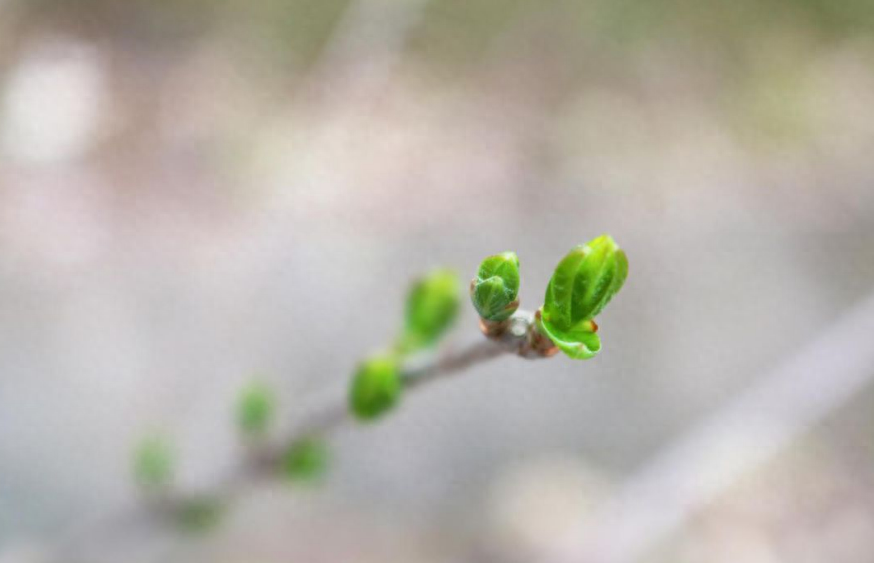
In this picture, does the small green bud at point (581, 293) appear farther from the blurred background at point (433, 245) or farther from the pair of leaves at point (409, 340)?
→ the blurred background at point (433, 245)

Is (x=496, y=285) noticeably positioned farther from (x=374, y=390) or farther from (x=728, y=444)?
(x=728, y=444)

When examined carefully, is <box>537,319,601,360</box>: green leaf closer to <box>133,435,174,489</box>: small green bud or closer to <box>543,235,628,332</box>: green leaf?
<box>543,235,628,332</box>: green leaf

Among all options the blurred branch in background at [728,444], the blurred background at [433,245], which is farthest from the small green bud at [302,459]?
the blurred branch in background at [728,444]

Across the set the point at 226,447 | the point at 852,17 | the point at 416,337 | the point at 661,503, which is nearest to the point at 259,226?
the point at 226,447

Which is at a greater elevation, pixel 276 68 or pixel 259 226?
pixel 276 68

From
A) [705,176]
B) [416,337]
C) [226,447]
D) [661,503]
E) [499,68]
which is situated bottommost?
[416,337]

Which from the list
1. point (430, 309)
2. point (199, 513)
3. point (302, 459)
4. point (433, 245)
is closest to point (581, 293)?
point (430, 309)

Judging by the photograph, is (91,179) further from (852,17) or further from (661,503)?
(852,17)
